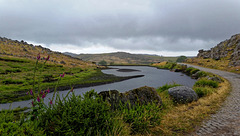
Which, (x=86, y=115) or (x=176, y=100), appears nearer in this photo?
(x=86, y=115)

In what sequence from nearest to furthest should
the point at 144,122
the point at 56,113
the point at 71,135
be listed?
1. the point at 71,135
2. the point at 56,113
3. the point at 144,122

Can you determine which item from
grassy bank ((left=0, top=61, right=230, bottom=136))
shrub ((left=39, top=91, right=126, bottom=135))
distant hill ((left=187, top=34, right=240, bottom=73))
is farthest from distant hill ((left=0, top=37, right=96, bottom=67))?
distant hill ((left=187, top=34, right=240, bottom=73))

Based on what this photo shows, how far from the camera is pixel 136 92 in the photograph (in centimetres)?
725

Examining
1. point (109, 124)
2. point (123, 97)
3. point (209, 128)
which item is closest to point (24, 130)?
point (109, 124)

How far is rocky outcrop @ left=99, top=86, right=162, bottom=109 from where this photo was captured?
5.97m

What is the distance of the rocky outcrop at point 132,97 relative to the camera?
19.6 feet

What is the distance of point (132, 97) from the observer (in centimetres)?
691

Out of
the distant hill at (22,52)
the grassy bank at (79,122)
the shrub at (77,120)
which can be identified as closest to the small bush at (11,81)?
the grassy bank at (79,122)

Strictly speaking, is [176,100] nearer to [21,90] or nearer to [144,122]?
[144,122]

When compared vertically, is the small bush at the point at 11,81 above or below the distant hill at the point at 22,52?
below

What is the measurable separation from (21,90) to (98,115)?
68.2ft

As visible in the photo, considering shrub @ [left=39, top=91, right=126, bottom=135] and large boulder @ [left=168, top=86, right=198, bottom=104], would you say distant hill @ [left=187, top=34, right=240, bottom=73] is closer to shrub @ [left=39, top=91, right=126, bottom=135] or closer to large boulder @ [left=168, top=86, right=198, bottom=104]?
large boulder @ [left=168, top=86, right=198, bottom=104]

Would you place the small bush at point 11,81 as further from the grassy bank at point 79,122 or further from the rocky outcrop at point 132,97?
the rocky outcrop at point 132,97

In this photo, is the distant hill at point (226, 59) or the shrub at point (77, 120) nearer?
the shrub at point (77, 120)
